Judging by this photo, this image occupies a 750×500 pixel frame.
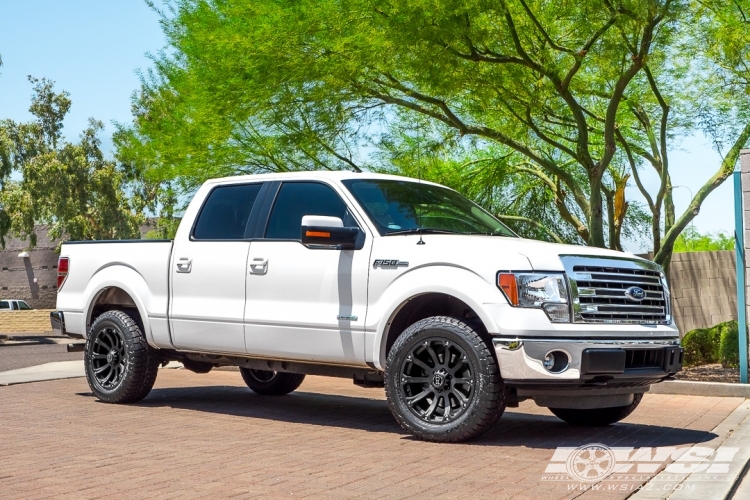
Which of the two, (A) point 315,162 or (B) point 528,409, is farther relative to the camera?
(A) point 315,162

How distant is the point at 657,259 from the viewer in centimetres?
1538

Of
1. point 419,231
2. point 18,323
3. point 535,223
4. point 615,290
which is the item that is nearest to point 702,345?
point 535,223

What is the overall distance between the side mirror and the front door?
7.5 inches

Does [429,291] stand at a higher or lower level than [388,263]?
lower

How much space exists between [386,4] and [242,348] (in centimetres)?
617

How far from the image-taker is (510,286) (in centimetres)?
735

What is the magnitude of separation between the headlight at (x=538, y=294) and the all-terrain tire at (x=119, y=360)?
423cm

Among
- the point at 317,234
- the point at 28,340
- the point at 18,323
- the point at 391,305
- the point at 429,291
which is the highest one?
the point at 317,234

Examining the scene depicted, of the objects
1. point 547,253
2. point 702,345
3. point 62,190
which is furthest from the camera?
point 62,190

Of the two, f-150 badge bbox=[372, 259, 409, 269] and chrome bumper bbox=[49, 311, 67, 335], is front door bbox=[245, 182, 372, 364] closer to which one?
f-150 badge bbox=[372, 259, 409, 269]

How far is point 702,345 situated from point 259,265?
10585mm

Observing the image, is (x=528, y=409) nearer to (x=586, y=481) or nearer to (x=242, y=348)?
Answer: (x=242, y=348)

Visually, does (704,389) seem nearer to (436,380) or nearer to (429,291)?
(436,380)

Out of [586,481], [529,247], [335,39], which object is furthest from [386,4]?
[586,481]
